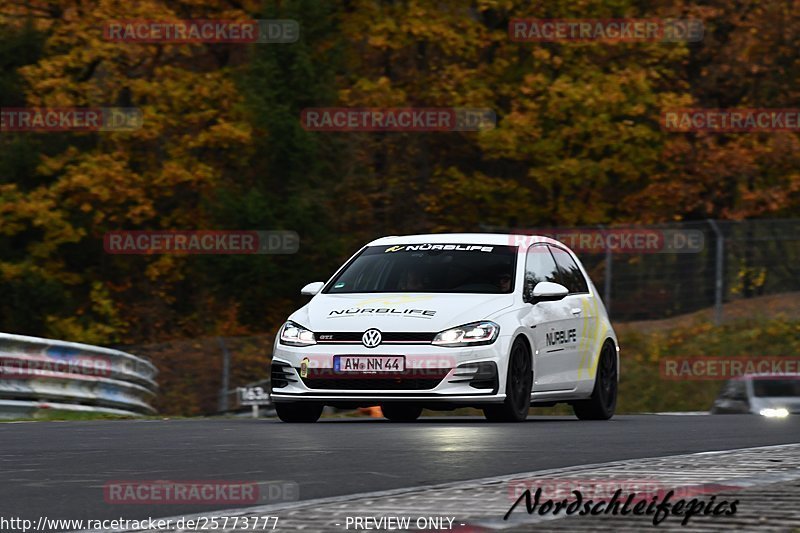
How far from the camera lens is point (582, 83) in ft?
131

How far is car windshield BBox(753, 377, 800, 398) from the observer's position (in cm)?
2603

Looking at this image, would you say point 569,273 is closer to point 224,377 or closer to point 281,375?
point 281,375

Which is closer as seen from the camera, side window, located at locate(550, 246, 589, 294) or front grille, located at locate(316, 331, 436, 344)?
front grille, located at locate(316, 331, 436, 344)

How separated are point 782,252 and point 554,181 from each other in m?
8.68

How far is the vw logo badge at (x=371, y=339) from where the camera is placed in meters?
14.6

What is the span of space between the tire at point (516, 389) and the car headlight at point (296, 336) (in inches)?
61.0

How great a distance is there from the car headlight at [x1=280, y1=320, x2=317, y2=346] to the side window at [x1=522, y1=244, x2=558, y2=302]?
195 centimetres

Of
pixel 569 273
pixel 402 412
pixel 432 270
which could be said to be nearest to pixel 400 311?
pixel 432 270

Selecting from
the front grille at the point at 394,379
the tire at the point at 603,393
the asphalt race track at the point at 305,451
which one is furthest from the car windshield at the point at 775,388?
the front grille at the point at 394,379

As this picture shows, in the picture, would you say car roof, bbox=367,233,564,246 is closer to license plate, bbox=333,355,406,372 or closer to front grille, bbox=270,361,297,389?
front grille, bbox=270,361,297,389

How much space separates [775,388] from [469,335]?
12.6 metres

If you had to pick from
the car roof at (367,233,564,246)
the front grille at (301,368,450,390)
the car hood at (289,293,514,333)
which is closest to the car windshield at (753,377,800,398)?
the car roof at (367,233,564,246)

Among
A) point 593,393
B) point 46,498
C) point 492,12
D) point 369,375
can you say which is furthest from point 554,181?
point 46,498

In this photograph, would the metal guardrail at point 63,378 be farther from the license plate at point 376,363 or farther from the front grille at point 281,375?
the license plate at point 376,363
